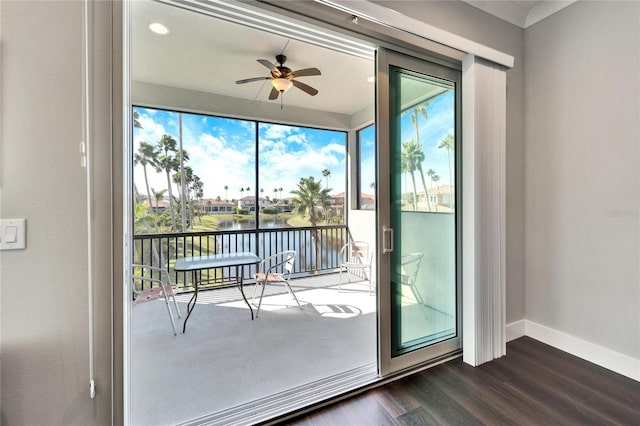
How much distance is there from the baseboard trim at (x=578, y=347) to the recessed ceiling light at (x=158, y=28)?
13.6ft

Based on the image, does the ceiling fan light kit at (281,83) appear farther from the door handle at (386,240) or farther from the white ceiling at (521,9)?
the door handle at (386,240)

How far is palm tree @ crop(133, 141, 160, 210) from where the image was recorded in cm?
366

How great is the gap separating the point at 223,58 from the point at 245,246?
2.76 meters

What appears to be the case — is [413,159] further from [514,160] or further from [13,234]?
[13,234]

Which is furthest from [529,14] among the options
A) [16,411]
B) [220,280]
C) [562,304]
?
[220,280]

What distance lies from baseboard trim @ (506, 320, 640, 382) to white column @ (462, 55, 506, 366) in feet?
1.72

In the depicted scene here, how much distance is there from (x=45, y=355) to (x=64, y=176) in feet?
2.44

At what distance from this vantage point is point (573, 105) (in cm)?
216

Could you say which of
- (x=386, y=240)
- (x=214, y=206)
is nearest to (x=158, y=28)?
(x=214, y=206)

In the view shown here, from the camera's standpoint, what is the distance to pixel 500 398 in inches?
66.9

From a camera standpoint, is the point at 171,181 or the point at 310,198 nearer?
the point at 171,181

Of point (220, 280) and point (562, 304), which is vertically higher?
point (562, 304)

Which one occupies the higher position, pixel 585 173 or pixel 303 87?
pixel 303 87

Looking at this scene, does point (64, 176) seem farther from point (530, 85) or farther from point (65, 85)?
point (530, 85)
